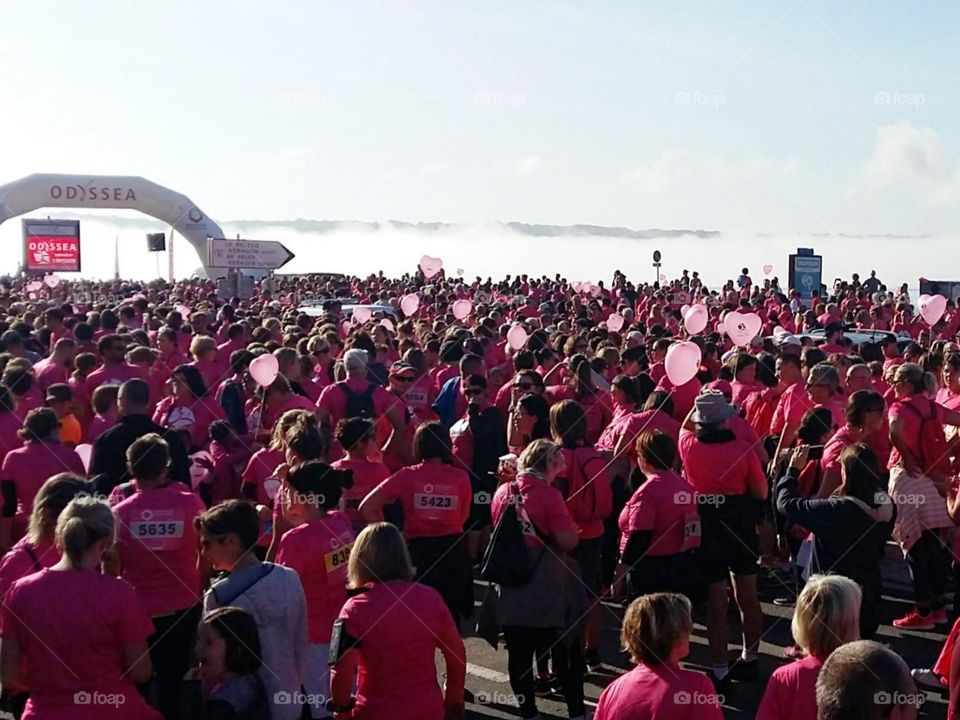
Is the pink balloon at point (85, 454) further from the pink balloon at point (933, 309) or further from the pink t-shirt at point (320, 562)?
the pink balloon at point (933, 309)

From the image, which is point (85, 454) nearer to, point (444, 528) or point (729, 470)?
point (444, 528)

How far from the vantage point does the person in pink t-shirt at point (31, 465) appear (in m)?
6.24

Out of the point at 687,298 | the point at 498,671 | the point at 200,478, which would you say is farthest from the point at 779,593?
the point at 687,298

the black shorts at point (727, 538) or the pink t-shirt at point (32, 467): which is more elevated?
the pink t-shirt at point (32, 467)

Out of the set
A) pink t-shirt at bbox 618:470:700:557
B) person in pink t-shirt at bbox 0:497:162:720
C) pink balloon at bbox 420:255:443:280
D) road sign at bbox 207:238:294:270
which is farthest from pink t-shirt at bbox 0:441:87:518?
road sign at bbox 207:238:294:270

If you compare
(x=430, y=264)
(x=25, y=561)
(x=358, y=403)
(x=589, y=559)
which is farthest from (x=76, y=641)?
(x=430, y=264)

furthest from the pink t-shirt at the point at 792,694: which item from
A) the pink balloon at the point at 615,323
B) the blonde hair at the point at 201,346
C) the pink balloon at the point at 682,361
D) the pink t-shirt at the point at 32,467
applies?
the pink balloon at the point at 615,323

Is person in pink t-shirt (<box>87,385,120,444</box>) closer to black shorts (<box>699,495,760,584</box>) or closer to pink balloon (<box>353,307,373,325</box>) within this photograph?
black shorts (<box>699,495,760,584</box>)

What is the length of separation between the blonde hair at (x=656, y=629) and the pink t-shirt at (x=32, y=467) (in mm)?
3866

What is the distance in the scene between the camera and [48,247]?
41.4 metres

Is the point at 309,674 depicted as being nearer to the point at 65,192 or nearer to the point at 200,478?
the point at 200,478

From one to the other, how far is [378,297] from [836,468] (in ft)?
71.8

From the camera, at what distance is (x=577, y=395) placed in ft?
29.0

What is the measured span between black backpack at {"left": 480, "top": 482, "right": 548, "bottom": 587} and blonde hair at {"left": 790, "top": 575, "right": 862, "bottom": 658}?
76.5 inches
